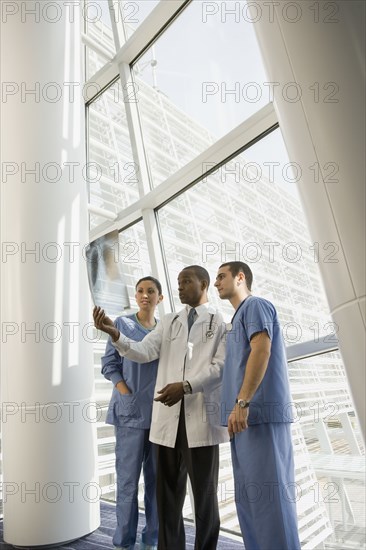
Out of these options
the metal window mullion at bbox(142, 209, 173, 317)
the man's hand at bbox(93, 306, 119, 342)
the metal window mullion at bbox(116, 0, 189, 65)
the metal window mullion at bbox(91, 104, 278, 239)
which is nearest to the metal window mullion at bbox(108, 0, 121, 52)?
the metal window mullion at bbox(116, 0, 189, 65)

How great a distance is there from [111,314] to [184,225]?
944 millimetres

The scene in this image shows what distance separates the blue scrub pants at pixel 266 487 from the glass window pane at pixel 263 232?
76cm

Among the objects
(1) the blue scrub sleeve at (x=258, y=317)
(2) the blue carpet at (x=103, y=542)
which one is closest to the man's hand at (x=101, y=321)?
(1) the blue scrub sleeve at (x=258, y=317)

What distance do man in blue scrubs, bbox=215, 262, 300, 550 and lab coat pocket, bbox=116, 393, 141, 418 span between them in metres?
0.59

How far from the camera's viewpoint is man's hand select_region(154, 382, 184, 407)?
1800 mm

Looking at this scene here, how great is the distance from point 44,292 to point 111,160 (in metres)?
1.68

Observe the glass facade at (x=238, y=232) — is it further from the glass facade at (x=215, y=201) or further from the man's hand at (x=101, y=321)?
the man's hand at (x=101, y=321)

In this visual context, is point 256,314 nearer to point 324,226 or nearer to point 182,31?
point 324,226

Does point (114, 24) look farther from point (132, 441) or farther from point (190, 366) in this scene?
point (132, 441)

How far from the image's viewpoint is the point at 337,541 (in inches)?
83.8

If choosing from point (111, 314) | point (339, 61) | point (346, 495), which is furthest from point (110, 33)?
point (346, 495)

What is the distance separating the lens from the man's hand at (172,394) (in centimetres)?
180

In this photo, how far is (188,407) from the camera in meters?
1.91

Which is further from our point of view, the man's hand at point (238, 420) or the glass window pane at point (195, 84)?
the glass window pane at point (195, 84)
